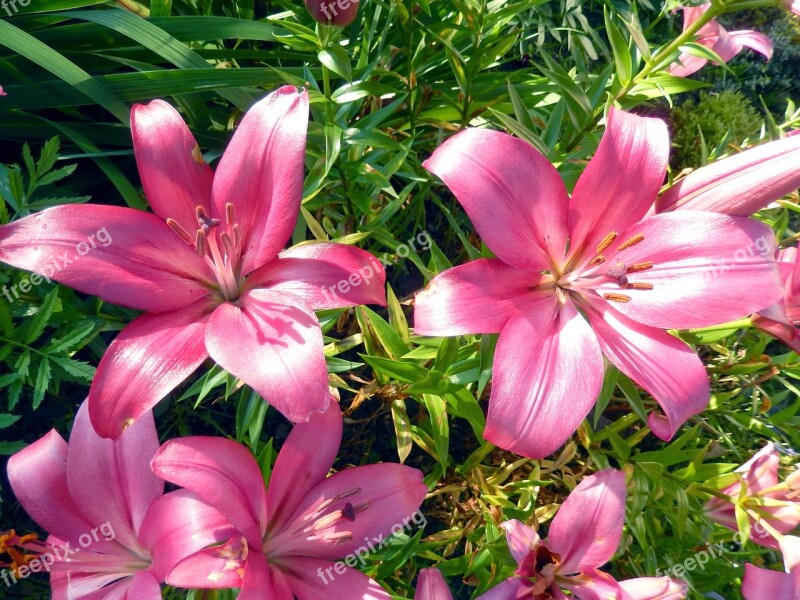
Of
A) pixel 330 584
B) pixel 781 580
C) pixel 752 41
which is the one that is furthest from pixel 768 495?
pixel 752 41

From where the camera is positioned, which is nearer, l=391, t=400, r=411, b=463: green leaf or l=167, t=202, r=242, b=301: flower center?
l=167, t=202, r=242, b=301: flower center

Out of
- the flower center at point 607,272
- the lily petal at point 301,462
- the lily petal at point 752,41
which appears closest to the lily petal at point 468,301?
the flower center at point 607,272

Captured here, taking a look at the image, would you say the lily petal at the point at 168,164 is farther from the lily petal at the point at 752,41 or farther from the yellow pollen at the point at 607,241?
the lily petal at the point at 752,41

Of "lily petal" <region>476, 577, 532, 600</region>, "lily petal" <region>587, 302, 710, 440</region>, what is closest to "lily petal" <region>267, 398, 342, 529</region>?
"lily petal" <region>476, 577, 532, 600</region>

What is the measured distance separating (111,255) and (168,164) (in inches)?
6.0

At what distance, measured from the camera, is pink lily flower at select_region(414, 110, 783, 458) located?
0.81 metres

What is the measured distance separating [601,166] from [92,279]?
718 mm

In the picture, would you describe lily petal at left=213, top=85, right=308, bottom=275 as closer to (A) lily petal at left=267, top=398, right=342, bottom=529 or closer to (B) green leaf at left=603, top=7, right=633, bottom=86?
(A) lily petal at left=267, top=398, right=342, bottom=529

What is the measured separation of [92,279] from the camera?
0.80 metres

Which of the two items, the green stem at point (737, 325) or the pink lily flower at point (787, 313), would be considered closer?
the pink lily flower at point (787, 313)

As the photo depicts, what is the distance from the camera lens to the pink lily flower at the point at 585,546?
97 cm

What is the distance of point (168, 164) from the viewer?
87 centimetres

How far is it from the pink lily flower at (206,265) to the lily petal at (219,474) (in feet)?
0.27

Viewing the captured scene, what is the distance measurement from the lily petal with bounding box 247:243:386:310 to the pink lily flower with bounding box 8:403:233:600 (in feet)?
0.97
